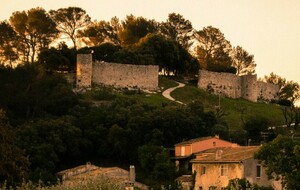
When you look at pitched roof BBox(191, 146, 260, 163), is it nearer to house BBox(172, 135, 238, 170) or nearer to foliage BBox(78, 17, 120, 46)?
house BBox(172, 135, 238, 170)

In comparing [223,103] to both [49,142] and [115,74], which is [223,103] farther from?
[49,142]

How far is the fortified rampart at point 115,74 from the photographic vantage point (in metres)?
81.6

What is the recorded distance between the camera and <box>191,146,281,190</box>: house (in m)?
49.8

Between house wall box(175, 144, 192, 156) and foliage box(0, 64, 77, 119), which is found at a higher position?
foliage box(0, 64, 77, 119)

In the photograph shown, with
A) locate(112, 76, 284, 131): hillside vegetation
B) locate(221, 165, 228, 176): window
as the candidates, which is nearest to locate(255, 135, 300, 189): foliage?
locate(221, 165, 228, 176): window

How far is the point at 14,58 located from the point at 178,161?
1183 inches

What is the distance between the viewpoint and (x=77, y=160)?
6606 cm

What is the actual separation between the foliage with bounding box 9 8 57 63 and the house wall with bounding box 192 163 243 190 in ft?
124

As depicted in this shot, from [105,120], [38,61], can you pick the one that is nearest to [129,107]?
[105,120]

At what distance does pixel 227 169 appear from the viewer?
51156 mm

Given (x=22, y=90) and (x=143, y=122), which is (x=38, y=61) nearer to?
(x=22, y=90)

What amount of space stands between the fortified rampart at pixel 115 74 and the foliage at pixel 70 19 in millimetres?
10061

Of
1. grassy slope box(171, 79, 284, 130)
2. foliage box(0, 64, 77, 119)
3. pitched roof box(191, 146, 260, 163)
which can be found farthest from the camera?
grassy slope box(171, 79, 284, 130)

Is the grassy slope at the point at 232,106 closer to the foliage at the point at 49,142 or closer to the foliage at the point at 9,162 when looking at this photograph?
the foliage at the point at 49,142
